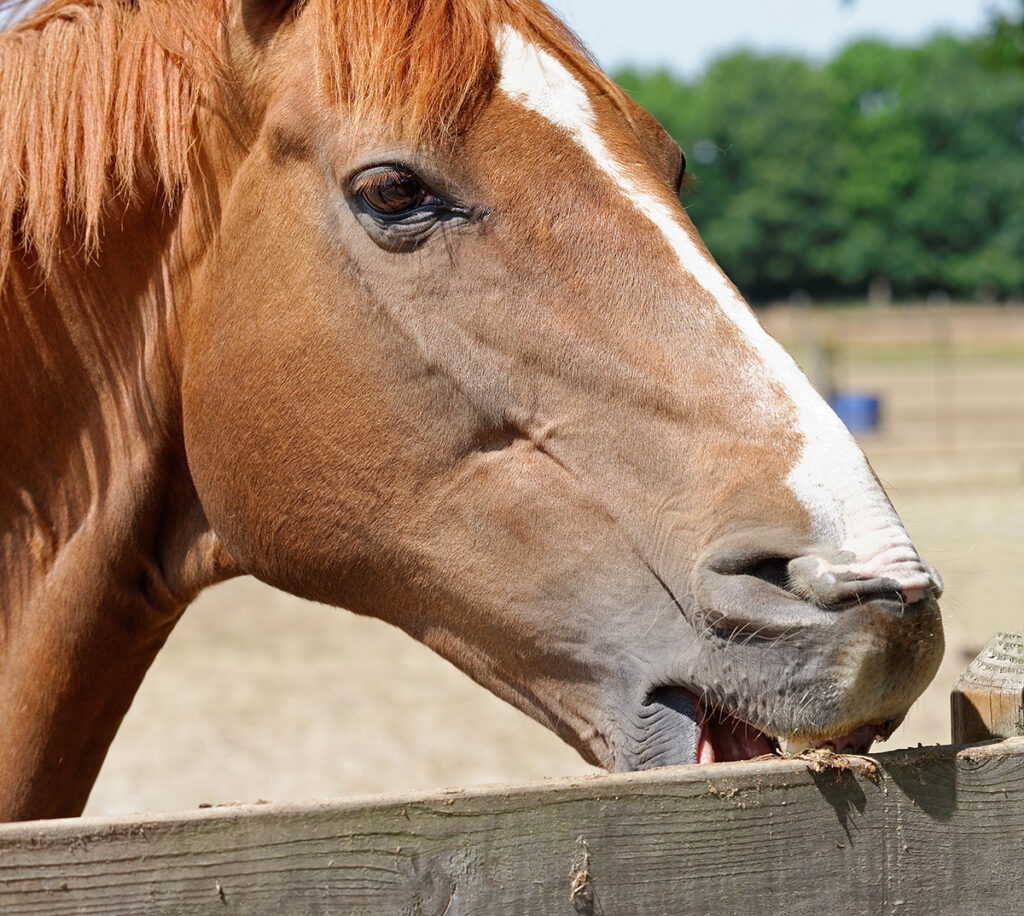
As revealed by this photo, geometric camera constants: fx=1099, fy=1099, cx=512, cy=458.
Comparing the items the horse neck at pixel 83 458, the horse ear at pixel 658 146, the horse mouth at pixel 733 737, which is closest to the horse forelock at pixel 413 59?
the horse ear at pixel 658 146

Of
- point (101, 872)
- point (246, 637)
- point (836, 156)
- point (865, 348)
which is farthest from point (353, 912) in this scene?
point (836, 156)

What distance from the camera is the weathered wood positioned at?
64.4 inches

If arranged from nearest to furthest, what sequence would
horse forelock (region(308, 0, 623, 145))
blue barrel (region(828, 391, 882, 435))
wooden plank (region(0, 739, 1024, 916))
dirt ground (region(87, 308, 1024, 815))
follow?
wooden plank (region(0, 739, 1024, 916)), horse forelock (region(308, 0, 623, 145)), dirt ground (region(87, 308, 1024, 815)), blue barrel (region(828, 391, 882, 435))

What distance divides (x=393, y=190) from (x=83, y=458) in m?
0.81

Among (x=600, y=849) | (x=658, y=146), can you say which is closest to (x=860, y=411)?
(x=658, y=146)

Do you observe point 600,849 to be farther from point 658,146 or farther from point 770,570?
point 658,146

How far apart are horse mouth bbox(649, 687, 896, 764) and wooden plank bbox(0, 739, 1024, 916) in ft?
0.44

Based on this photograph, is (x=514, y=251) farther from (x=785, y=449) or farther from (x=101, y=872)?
(x=101, y=872)

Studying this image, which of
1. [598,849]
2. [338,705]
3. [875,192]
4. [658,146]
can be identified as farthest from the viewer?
[875,192]

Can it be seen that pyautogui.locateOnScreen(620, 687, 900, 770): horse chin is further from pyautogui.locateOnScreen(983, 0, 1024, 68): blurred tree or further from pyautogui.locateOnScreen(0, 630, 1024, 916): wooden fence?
pyautogui.locateOnScreen(983, 0, 1024, 68): blurred tree

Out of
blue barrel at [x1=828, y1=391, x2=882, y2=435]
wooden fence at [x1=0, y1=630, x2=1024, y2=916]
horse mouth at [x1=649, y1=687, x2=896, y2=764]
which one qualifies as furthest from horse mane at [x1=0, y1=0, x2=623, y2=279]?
blue barrel at [x1=828, y1=391, x2=882, y2=435]

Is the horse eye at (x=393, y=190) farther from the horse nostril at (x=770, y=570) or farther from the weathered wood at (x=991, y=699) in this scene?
the weathered wood at (x=991, y=699)

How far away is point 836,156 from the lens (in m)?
63.1

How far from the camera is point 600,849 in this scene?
1.31m
